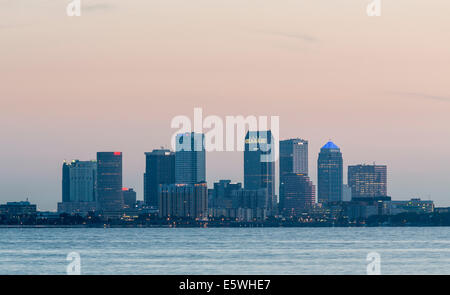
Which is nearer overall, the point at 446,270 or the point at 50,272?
the point at 446,270

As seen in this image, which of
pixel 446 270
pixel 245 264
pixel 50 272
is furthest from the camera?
pixel 245 264

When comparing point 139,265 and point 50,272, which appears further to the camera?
point 139,265
